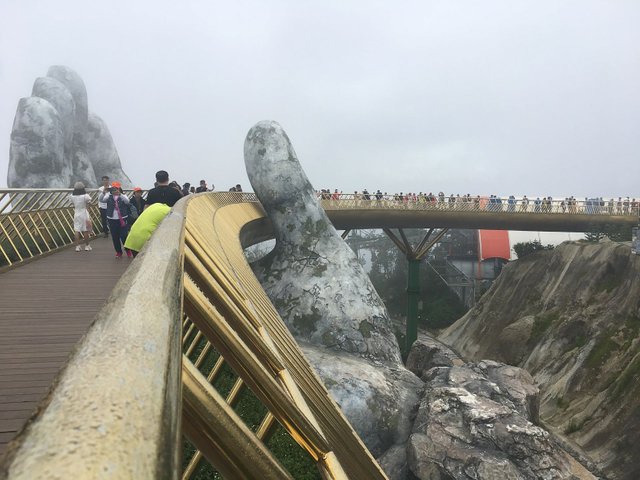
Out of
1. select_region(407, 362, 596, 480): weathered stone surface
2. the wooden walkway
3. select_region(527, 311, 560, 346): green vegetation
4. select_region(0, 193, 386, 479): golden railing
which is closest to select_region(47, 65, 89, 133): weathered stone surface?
select_region(527, 311, 560, 346): green vegetation

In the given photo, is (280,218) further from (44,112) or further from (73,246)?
(44,112)

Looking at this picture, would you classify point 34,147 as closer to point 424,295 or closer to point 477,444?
point 424,295

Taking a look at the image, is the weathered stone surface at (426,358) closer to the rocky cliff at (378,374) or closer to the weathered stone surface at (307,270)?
the rocky cliff at (378,374)

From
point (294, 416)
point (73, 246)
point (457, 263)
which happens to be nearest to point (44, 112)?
point (73, 246)

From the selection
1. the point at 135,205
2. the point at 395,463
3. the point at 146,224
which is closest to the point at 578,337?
the point at 395,463

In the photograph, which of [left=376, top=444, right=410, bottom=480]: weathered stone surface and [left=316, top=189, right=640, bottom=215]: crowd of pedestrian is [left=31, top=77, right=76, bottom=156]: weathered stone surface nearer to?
[left=316, top=189, right=640, bottom=215]: crowd of pedestrian

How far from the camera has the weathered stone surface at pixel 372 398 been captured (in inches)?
483

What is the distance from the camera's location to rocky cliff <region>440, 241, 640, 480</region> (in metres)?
15.1

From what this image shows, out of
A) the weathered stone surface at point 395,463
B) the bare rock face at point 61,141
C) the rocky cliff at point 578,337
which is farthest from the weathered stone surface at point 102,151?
the weathered stone surface at point 395,463

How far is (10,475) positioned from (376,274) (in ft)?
194

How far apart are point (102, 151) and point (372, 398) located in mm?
43437

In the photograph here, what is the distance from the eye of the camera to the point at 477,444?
10.5 m

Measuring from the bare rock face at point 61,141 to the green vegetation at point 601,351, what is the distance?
36.4m

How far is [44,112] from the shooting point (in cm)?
3700
